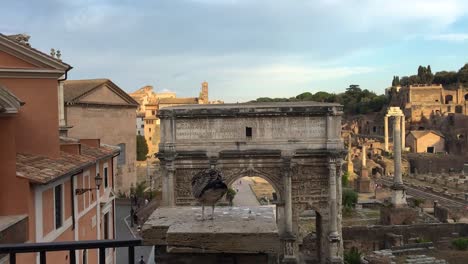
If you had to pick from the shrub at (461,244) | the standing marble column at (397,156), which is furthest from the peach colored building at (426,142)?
the shrub at (461,244)

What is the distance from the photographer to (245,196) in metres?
43.5

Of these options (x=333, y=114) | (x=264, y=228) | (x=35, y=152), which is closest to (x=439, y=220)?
(x=333, y=114)

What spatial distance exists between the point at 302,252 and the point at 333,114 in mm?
7044

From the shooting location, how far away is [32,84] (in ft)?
35.0

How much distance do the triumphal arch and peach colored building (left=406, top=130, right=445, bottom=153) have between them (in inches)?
2462

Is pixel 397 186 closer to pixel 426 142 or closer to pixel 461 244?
pixel 461 244

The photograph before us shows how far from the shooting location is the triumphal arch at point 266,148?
64.1 feet

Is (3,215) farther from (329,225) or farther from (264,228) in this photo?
(329,225)

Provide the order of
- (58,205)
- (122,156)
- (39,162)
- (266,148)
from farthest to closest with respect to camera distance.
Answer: (122,156) < (266,148) < (58,205) < (39,162)

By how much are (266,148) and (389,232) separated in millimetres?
10718

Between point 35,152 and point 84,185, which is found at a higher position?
point 35,152

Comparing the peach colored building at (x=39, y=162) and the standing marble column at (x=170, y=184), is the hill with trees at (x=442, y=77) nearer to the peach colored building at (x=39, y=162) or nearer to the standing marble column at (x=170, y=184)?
the standing marble column at (x=170, y=184)

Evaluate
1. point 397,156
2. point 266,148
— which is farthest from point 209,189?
point 397,156

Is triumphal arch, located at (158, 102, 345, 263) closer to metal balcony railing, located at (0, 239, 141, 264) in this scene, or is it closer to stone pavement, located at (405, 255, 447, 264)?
stone pavement, located at (405, 255, 447, 264)
